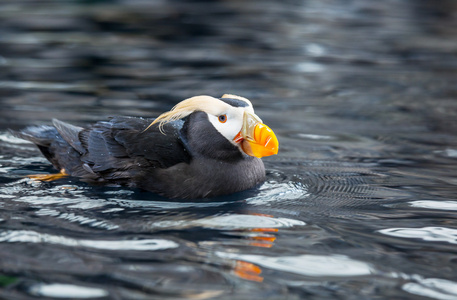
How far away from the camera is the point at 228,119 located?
449 cm

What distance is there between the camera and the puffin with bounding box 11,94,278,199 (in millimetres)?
4453

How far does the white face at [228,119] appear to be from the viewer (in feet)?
14.6

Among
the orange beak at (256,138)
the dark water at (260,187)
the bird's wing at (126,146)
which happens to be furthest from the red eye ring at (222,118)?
the dark water at (260,187)

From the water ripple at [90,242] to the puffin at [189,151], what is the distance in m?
0.81

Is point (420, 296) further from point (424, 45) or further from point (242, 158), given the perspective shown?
point (424, 45)

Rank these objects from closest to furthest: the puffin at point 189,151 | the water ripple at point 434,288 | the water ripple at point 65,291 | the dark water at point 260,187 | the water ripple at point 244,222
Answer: the water ripple at point 65,291
the water ripple at point 434,288
the dark water at point 260,187
the water ripple at point 244,222
the puffin at point 189,151

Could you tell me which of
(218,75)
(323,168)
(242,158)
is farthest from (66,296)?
Result: (218,75)

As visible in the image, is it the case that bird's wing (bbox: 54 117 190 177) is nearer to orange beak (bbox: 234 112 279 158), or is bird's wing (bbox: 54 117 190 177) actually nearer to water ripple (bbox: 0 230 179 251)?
orange beak (bbox: 234 112 279 158)

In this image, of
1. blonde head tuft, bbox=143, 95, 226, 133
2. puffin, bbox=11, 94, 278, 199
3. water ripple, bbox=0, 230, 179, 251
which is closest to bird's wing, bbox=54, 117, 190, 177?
puffin, bbox=11, 94, 278, 199

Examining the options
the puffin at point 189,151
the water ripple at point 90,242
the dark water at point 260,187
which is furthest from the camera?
the puffin at point 189,151

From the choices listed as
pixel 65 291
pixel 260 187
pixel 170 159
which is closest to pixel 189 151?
pixel 170 159

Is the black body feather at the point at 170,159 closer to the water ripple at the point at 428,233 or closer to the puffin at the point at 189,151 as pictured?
the puffin at the point at 189,151

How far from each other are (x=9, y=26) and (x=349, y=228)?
9901 mm

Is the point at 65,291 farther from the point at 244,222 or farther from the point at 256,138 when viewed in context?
the point at 256,138
